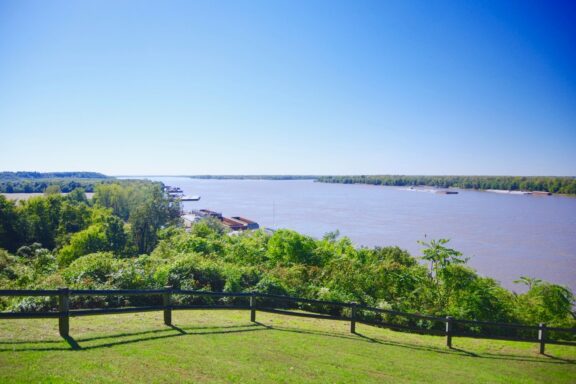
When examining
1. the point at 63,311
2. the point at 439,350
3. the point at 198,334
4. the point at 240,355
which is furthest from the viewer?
the point at 439,350

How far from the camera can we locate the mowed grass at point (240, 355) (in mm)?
6691

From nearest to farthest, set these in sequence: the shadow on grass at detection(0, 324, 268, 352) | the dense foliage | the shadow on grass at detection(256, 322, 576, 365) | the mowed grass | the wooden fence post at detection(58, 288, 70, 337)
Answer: the mowed grass, the shadow on grass at detection(0, 324, 268, 352), the wooden fence post at detection(58, 288, 70, 337), the shadow on grass at detection(256, 322, 576, 365), the dense foliage

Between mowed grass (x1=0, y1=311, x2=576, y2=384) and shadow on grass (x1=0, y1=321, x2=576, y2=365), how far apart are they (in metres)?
0.03

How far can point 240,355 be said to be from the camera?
834cm

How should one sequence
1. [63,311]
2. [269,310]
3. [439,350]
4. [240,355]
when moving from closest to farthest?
[63,311] < [240,355] < [439,350] < [269,310]

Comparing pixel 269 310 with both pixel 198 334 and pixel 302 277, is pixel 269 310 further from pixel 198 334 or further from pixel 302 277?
pixel 302 277

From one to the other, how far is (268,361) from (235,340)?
1608 millimetres

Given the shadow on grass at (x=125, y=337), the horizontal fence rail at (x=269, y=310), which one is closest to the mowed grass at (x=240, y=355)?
the shadow on grass at (x=125, y=337)

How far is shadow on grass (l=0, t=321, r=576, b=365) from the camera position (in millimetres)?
7379

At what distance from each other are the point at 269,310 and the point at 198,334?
148 inches

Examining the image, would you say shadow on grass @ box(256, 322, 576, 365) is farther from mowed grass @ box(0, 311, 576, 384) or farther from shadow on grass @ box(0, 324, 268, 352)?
shadow on grass @ box(0, 324, 268, 352)

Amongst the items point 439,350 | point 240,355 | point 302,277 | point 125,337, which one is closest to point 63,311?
point 125,337

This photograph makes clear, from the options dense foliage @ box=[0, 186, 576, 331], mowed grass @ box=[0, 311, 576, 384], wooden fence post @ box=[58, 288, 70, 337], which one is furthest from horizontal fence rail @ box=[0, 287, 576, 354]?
dense foliage @ box=[0, 186, 576, 331]

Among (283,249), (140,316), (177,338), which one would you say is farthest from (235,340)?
(283,249)
